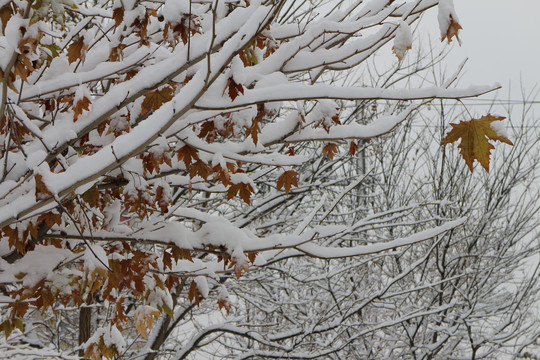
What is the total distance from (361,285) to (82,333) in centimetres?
461

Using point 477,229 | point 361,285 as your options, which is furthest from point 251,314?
point 477,229

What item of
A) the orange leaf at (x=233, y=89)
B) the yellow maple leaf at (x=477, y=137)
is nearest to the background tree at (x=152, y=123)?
the orange leaf at (x=233, y=89)

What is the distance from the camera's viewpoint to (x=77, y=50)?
88.6 inches

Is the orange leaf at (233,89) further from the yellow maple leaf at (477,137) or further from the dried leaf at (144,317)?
the dried leaf at (144,317)

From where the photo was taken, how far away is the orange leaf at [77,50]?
223 cm

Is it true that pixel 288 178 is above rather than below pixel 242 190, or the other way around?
above

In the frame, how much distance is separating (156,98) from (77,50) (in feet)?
1.18

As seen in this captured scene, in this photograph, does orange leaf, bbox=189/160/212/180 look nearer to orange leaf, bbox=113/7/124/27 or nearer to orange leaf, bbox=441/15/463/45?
orange leaf, bbox=113/7/124/27

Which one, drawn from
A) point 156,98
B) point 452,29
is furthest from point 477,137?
point 156,98

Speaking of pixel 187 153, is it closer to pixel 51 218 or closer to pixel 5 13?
pixel 51 218

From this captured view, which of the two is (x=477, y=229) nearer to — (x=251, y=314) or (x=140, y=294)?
(x=251, y=314)

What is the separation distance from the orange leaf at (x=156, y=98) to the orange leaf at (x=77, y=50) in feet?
1.00

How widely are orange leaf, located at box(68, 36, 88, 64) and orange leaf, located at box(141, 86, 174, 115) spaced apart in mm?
304

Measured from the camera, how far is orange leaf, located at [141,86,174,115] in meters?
2.33
